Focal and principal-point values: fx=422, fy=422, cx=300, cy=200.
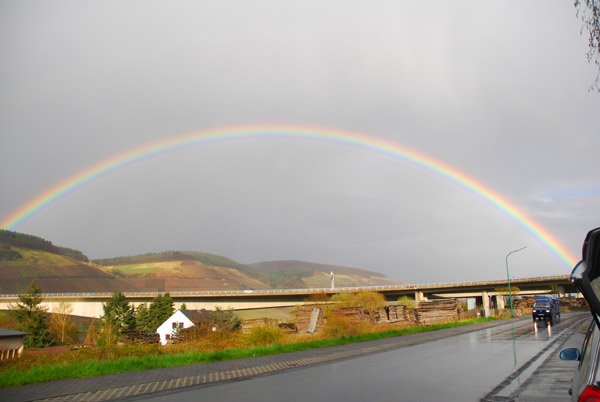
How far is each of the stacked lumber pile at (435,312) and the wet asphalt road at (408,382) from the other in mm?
25193

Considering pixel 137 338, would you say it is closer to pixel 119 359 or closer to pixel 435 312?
pixel 119 359

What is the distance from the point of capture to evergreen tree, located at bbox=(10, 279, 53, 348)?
7731 cm

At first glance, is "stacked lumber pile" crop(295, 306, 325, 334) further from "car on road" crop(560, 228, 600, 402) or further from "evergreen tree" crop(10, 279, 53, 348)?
"evergreen tree" crop(10, 279, 53, 348)

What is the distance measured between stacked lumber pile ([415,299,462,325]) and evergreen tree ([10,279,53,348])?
71.0 metres

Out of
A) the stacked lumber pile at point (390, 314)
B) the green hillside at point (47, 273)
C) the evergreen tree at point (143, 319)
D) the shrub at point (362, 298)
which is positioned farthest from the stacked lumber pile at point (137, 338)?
the green hillside at point (47, 273)

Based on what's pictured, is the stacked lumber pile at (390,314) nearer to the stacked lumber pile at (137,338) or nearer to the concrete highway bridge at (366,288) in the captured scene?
the stacked lumber pile at (137,338)

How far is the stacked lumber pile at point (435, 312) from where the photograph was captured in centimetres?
3869

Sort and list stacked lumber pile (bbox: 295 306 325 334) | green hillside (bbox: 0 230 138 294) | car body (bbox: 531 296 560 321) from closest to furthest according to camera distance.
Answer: stacked lumber pile (bbox: 295 306 325 334) → car body (bbox: 531 296 560 321) → green hillside (bbox: 0 230 138 294)

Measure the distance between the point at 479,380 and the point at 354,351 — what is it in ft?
24.8

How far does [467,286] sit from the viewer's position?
3750 inches

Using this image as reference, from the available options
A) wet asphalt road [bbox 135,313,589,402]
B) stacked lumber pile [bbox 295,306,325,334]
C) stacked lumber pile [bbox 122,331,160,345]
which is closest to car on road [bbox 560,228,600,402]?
wet asphalt road [bbox 135,313,589,402]

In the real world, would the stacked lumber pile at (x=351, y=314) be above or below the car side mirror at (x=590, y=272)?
below

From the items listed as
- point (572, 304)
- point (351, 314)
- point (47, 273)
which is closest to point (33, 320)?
point (351, 314)

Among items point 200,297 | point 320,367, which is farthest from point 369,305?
point 320,367
